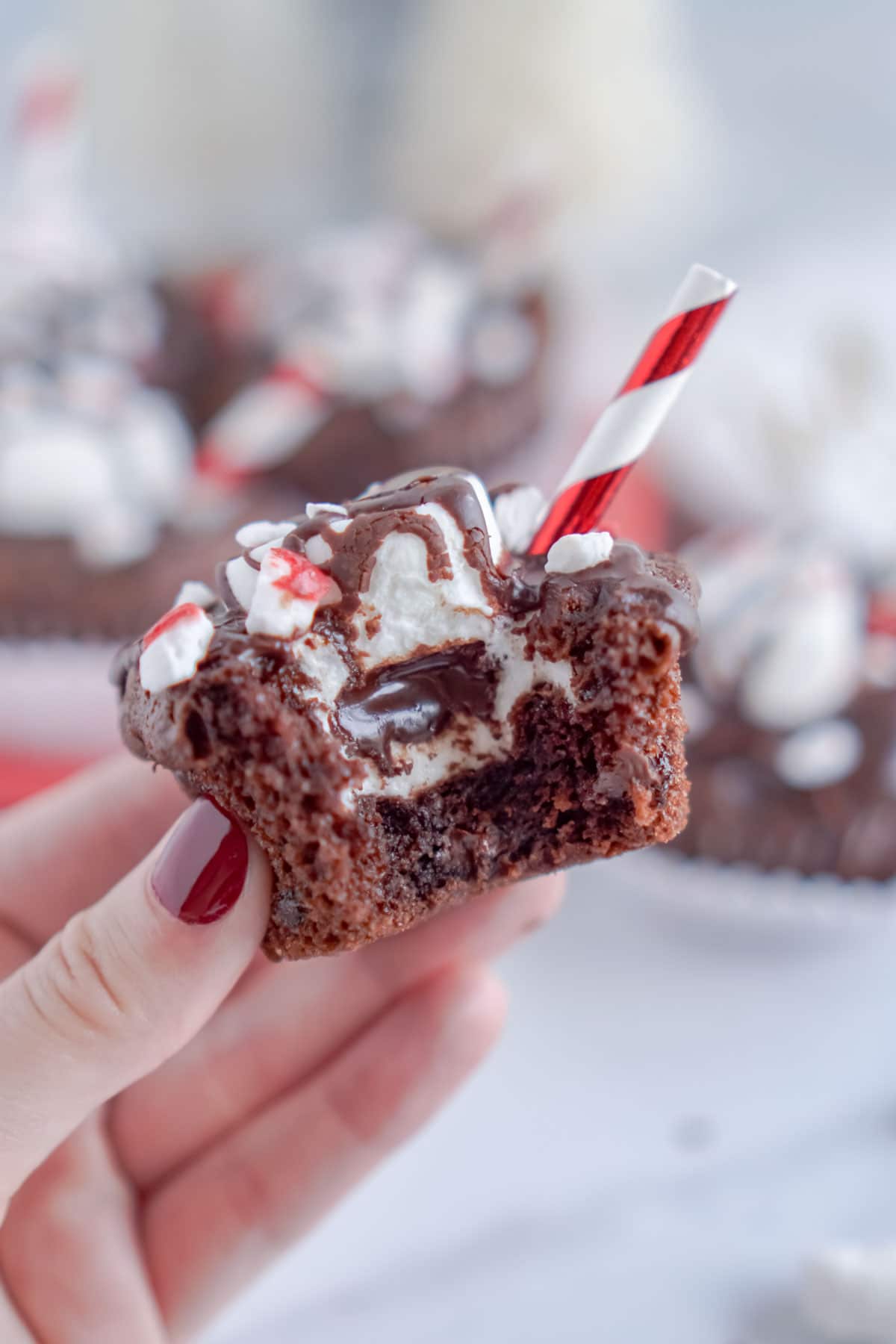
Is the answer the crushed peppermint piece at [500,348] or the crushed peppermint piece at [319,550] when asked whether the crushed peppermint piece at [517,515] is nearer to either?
the crushed peppermint piece at [319,550]

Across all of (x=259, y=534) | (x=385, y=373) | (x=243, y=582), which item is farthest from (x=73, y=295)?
(x=243, y=582)

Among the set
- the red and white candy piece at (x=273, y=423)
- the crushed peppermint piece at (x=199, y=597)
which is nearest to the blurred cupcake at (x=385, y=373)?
the red and white candy piece at (x=273, y=423)

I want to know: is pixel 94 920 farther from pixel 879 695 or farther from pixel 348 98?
pixel 348 98

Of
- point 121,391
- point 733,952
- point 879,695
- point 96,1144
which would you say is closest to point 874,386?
point 879,695

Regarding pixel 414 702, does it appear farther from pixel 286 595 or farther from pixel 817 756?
pixel 817 756

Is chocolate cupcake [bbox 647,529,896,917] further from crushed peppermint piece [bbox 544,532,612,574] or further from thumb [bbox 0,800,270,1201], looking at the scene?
thumb [bbox 0,800,270,1201]

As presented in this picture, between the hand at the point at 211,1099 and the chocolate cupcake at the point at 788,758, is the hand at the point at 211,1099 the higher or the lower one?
the higher one

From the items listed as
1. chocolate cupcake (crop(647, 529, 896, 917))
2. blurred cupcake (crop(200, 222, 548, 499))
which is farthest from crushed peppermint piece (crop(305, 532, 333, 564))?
blurred cupcake (crop(200, 222, 548, 499))
